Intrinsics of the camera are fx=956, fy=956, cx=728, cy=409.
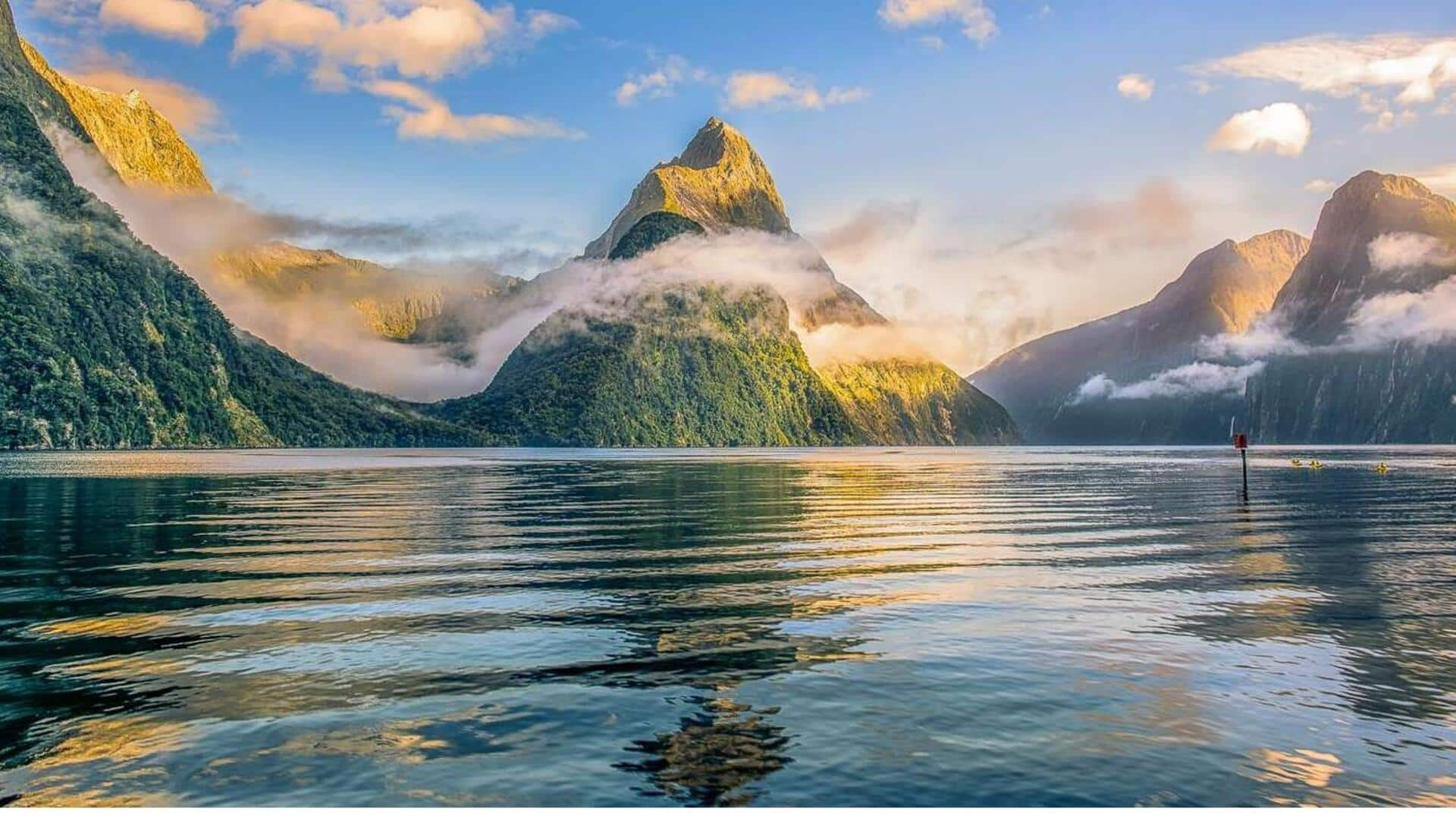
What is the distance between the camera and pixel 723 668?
63.2 feet

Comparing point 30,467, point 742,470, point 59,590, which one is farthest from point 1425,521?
point 30,467

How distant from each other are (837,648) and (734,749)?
299 inches

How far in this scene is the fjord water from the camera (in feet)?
42.8

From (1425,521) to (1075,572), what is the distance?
3433cm

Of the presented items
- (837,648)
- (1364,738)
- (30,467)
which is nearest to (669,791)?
(837,648)

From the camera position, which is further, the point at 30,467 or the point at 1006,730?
the point at 30,467

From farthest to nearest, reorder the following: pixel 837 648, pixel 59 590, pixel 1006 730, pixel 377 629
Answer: pixel 59 590 < pixel 377 629 < pixel 837 648 < pixel 1006 730

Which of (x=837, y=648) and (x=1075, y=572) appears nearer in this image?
(x=837, y=648)

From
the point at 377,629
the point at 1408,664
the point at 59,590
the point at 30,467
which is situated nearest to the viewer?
the point at 1408,664

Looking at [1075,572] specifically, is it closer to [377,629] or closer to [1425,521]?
[377,629]

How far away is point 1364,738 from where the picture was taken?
14.8m

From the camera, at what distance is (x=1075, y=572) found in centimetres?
3419

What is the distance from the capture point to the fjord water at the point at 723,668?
13055 mm

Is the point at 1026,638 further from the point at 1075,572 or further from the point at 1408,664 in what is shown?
the point at 1075,572
